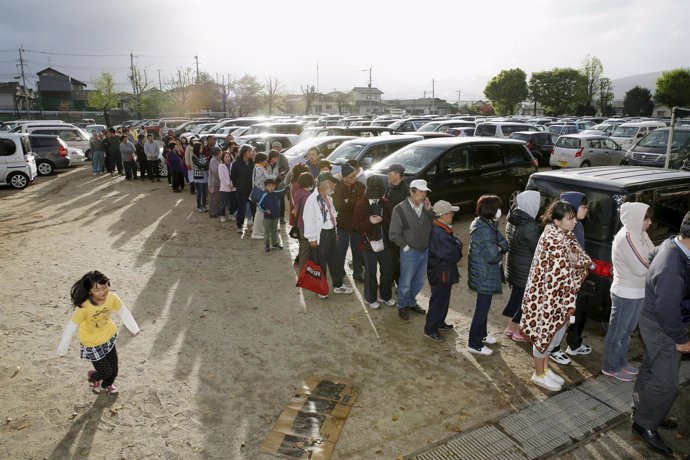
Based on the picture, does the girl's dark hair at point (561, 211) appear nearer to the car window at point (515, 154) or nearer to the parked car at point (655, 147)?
the car window at point (515, 154)

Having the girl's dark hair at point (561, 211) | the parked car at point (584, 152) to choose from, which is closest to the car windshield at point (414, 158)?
the girl's dark hair at point (561, 211)

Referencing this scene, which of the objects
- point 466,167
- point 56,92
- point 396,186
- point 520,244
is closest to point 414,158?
point 466,167

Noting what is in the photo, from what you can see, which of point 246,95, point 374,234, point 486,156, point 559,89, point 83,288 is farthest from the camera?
point 246,95

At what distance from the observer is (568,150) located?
16781mm

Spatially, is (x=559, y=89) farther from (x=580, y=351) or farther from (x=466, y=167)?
(x=580, y=351)

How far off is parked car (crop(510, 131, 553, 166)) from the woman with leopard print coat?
15279mm

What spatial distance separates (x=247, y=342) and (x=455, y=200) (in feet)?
20.0

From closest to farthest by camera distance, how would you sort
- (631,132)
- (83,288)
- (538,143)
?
(83,288), (538,143), (631,132)

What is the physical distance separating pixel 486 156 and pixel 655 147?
8558mm

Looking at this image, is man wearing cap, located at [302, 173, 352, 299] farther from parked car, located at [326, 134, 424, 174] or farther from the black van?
parked car, located at [326, 134, 424, 174]

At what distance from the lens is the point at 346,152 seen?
11914mm

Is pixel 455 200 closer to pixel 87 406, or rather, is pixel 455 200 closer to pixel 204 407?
pixel 204 407

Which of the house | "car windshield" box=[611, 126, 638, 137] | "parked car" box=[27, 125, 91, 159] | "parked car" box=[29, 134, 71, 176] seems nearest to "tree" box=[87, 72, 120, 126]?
the house

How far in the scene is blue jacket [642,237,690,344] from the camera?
129 inches
